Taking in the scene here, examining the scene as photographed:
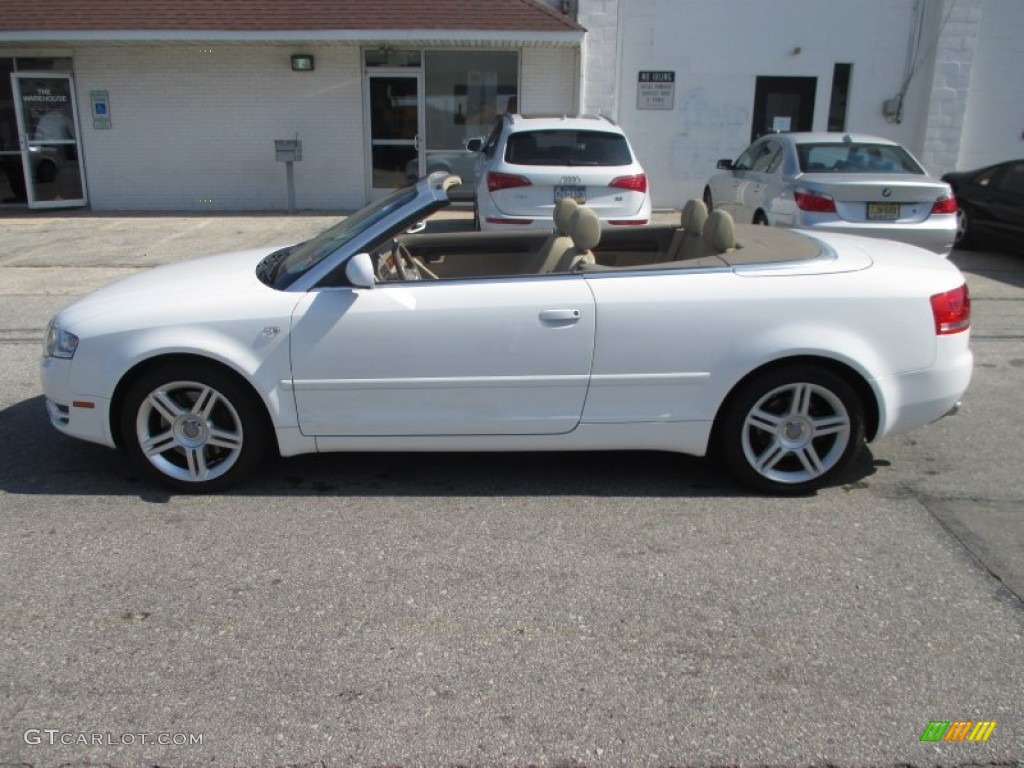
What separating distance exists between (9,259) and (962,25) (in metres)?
15.2

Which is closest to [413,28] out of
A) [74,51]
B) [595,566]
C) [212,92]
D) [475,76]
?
[475,76]

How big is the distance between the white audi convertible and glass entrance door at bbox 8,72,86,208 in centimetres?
1306

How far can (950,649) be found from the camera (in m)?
3.15

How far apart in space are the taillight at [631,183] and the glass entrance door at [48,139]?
11.1 metres

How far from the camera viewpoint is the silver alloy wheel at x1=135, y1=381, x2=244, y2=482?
4.27 meters

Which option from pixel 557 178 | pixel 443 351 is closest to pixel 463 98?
pixel 557 178

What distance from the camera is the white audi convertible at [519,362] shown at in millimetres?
4172

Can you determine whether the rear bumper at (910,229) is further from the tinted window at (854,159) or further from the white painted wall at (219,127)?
the white painted wall at (219,127)

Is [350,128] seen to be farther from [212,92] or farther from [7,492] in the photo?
[7,492]

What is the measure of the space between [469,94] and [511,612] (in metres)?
13.6

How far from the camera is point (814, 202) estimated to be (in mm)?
9070

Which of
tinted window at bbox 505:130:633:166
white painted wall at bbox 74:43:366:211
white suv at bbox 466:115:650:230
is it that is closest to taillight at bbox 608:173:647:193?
white suv at bbox 466:115:650:230

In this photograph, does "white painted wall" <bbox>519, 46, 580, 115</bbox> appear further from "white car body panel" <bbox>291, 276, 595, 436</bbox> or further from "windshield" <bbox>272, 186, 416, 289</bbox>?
"white car body panel" <bbox>291, 276, 595, 436</bbox>

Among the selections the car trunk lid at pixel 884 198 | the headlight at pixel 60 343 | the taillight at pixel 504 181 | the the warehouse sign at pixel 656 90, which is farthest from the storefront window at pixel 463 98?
the headlight at pixel 60 343
